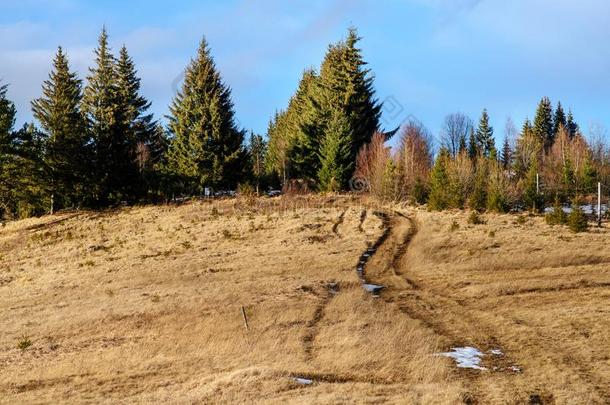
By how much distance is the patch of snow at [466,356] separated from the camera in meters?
12.2

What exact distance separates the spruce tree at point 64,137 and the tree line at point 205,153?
0.29 feet

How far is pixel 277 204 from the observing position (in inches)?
1745

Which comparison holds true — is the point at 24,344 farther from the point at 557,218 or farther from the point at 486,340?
the point at 557,218

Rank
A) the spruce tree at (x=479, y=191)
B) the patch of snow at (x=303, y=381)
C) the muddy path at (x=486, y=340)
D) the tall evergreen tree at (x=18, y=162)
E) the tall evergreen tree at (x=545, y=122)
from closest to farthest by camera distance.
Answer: the muddy path at (x=486, y=340), the patch of snow at (x=303, y=381), the spruce tree at (x=479, y=191), the tall evergreen tree at (x=18, y=162), the tall evergreen tree at (x=545, y=122)

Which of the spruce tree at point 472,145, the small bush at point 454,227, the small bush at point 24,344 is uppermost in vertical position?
the spruce tree at point 472,145

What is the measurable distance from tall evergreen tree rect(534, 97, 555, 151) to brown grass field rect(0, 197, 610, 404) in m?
61.6

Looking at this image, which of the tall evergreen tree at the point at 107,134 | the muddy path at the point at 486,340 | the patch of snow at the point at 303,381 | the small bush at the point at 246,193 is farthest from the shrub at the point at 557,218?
the tall evergreen tree at the point at 107,134

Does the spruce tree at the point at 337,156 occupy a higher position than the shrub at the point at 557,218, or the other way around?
the spruce tree at the point at 337,156

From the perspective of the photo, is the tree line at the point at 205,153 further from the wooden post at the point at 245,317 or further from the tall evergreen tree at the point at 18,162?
the wooden post at the point at 245,317

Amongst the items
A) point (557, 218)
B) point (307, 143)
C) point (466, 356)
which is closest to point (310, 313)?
point (466, 356)

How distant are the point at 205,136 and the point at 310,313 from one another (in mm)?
33124

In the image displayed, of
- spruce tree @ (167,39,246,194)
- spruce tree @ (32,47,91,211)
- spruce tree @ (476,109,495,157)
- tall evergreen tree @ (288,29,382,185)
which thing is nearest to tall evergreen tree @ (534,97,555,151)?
spruce tree @ (476,109,495,157)

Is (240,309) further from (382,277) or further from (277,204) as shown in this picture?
(277,204)

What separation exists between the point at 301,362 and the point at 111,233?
29.2 meters
